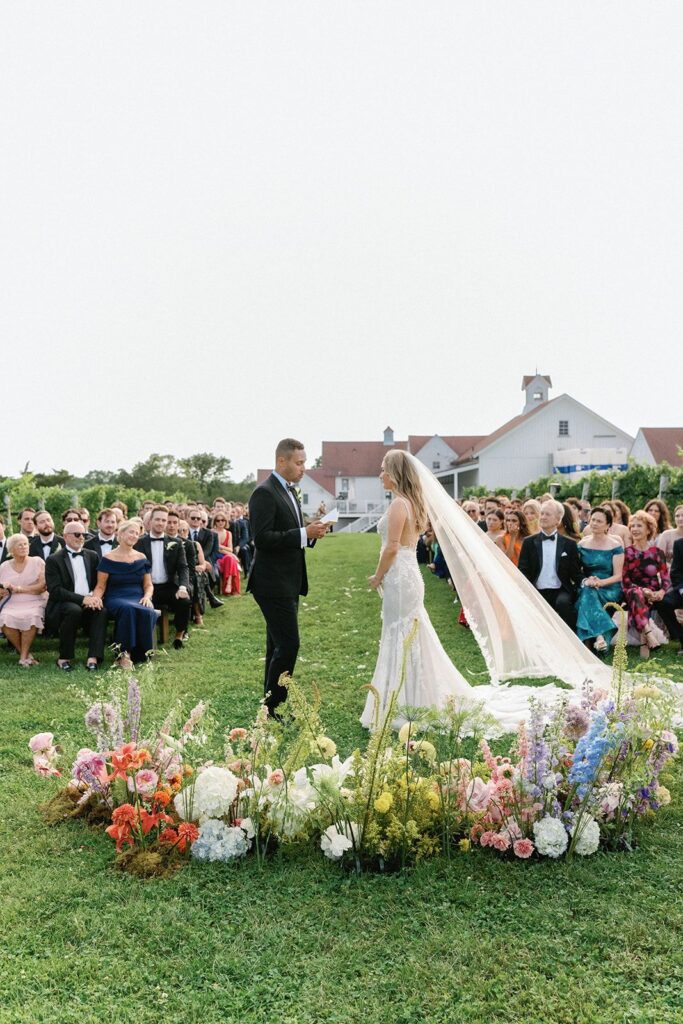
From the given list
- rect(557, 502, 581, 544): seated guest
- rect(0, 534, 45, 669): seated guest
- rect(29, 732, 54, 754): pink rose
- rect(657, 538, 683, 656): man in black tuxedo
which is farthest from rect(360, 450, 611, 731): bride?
rect(0, 534, 45, 669): seated guest

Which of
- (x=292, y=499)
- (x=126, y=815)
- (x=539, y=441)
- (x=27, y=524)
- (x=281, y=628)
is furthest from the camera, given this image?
(x=539, y=441)

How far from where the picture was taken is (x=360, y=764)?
3.99m

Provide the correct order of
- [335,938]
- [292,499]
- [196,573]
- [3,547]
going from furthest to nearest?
[196,573]
[3,547]
[292,499]
[335,938]

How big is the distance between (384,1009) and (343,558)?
22614 mm

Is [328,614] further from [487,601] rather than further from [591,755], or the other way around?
[591,755]

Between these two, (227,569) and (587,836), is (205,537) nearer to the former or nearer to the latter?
(227,569)

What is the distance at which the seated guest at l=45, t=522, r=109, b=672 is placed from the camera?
8.91 metres

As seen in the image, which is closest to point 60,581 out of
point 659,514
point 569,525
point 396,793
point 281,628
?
point 281,628

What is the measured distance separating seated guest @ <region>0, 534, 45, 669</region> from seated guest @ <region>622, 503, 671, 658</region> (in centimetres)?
702

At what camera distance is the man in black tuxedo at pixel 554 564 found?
938 cm

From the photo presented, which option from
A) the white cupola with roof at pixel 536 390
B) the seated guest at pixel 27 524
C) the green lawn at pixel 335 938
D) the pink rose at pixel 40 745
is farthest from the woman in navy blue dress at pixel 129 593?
the white cupola with roof at pixel 536 390

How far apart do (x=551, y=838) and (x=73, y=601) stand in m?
6.87

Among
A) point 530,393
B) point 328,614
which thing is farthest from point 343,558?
point 530,393

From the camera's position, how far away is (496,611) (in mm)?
6875
